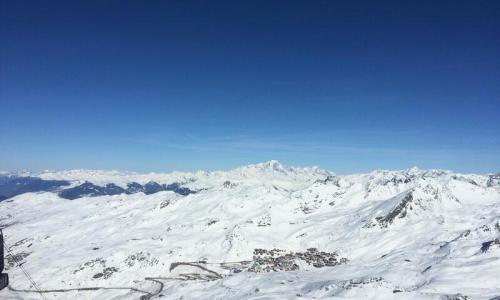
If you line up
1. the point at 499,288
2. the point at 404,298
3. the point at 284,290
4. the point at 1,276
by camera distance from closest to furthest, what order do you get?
the point at 1,276 < the point at 404,298 < the point at 499,288 < the point at 284,290

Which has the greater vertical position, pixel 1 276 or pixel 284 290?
pixel 1 276

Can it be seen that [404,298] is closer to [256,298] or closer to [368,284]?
[368,284]

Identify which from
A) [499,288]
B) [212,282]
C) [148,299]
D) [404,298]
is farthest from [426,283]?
[148,299]

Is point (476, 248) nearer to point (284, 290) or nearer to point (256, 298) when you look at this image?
point (284, 290)

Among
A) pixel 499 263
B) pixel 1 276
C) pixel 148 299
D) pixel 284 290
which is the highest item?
pixel 1 276

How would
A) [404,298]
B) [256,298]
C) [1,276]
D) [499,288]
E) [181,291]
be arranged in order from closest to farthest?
1. [1,276]
2. [404,298]
3. [499,288]
4. [256,298]
5. [181,291]

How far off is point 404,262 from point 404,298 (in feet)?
271

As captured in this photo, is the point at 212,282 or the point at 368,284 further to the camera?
the point at 212,282

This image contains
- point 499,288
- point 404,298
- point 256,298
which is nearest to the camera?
point 404,298


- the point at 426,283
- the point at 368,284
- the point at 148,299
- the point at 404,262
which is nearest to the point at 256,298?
the point at 368,284

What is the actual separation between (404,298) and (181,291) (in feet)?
340

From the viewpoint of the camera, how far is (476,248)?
18712 cm

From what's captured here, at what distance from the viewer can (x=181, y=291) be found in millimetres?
185750

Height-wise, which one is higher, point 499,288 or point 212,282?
point 499,288
